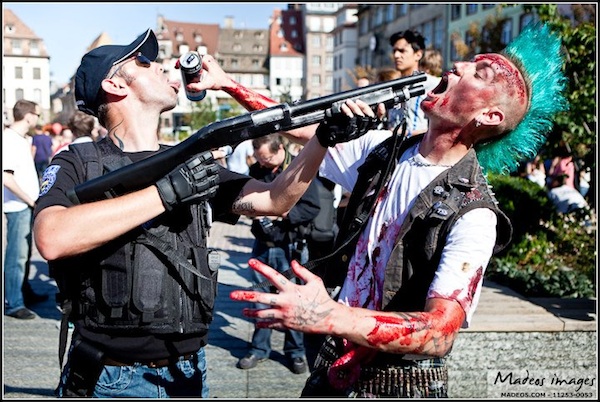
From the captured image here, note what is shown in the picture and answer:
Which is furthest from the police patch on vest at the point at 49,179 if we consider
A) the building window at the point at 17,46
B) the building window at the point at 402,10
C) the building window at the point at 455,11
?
the building window at the point at 402,10

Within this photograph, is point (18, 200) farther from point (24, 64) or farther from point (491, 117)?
point (491, 117)

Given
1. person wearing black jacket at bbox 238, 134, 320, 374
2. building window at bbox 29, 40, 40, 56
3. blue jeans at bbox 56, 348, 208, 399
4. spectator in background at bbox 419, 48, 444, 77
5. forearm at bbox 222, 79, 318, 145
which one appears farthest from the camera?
spectator in background at bbox 419, 48, 444, 77

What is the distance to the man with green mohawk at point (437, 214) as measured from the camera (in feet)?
7.23

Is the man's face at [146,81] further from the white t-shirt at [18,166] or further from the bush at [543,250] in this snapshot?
the bush at [543,250]

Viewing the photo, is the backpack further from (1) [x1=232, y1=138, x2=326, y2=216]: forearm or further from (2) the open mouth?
(2) the open mouth

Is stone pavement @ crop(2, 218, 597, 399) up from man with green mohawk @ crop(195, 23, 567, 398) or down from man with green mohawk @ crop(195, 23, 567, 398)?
down

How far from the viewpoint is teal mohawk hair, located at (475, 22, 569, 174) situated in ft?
8.71

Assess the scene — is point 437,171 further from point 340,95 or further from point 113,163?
point 113,163

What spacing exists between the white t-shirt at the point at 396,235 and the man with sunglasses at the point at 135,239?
1.16 ft

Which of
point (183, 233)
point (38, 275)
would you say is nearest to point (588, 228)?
point (183, 233)

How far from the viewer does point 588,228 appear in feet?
27.9

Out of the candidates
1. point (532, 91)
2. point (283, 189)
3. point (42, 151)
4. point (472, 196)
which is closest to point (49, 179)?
point (283, 189)

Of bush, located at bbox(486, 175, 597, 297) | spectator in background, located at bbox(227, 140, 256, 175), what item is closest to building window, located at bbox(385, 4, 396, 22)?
spectator in background, located at bbox(227, 140, 256, 175)

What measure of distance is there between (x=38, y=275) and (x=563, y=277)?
718cm
